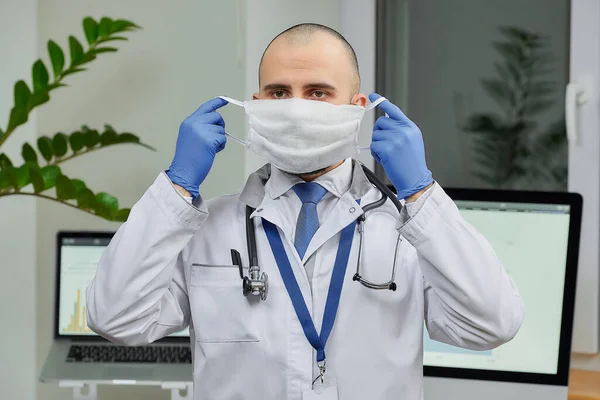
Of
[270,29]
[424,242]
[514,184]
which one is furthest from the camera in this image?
[514,184]

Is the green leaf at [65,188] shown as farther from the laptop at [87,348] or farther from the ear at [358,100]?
the ear at [358,100]

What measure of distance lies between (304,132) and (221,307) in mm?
352

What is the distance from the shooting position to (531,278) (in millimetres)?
2133

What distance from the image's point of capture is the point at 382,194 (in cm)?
170

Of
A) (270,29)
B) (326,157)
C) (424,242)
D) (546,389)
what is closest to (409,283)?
(424,242)

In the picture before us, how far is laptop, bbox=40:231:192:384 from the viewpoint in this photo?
93.6 inches

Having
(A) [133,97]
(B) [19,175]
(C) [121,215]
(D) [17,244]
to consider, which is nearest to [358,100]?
(C) [121,215]

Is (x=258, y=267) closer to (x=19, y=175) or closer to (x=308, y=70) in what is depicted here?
(x=308, y=70)

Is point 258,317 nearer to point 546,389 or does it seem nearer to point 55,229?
point 546,389

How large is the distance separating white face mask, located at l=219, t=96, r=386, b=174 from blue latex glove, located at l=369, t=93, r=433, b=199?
0.26 ft

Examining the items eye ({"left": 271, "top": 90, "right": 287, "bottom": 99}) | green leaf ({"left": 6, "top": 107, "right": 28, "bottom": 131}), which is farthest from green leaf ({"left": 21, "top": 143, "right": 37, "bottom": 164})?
eye ({"left": 271, "top": 90, "right": 287, "bottom": 99})

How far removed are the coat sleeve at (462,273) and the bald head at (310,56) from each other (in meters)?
0.30

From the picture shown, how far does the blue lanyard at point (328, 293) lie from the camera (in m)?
1.54

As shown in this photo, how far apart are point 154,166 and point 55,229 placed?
40 cm
